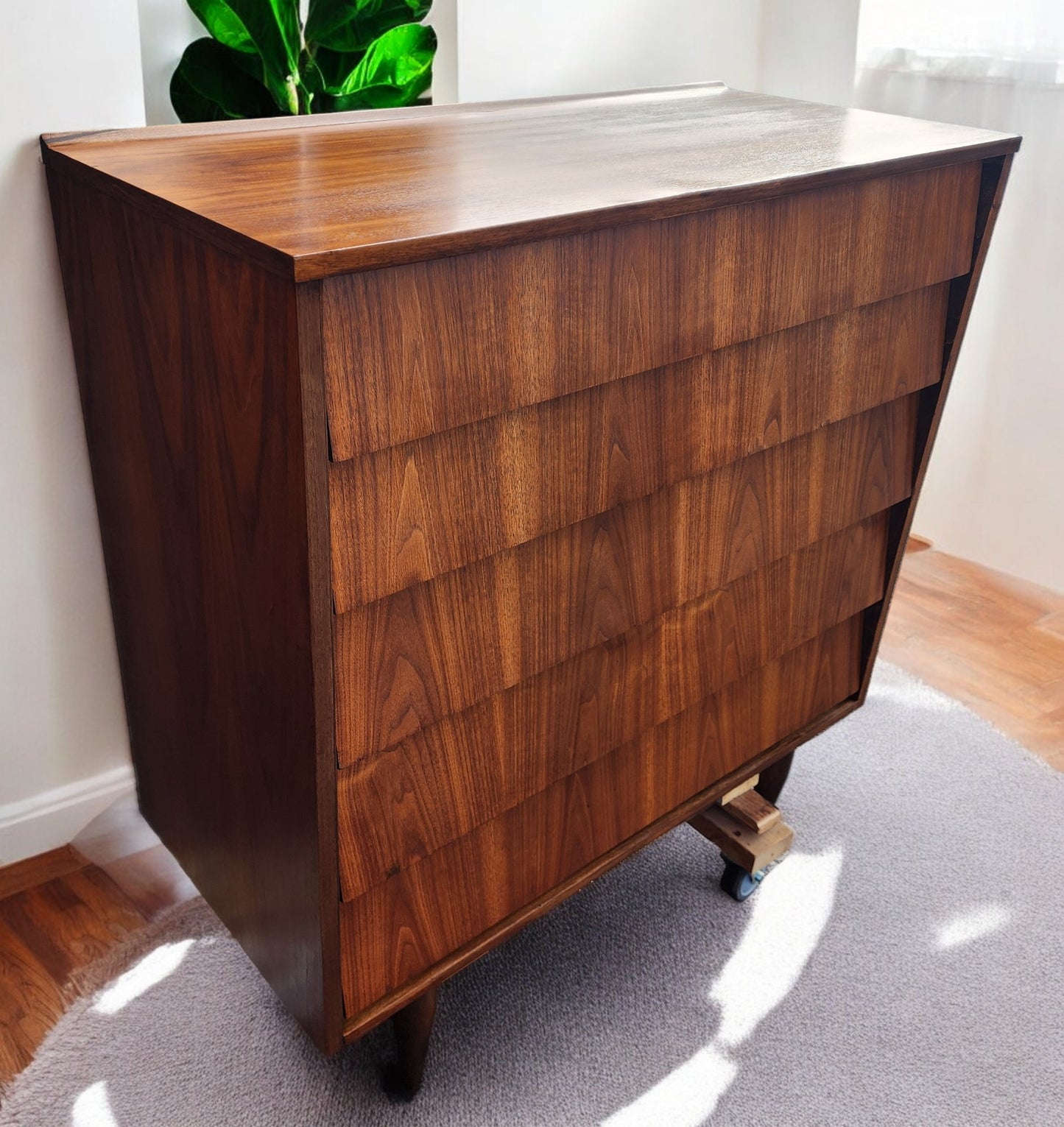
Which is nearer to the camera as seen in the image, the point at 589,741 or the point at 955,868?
the point at 589,741

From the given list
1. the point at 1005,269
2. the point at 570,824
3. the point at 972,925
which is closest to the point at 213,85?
the point at 570,824

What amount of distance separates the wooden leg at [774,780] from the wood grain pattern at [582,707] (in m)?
0.24

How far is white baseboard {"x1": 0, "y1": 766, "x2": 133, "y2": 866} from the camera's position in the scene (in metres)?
1.41

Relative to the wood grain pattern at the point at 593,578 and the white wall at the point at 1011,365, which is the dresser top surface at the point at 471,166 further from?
the white wall at the point at 1011,365

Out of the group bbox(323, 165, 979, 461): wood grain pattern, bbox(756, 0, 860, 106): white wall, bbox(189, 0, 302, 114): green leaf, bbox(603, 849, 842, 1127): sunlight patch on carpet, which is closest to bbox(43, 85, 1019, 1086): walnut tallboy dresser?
bbox(323, 165, 979, 461): wood grain pattern

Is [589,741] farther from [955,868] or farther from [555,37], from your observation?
[555,37]

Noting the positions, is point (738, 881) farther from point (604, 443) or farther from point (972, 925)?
point (604, 443)

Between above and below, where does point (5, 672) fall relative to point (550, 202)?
below

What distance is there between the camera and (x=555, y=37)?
179 cm

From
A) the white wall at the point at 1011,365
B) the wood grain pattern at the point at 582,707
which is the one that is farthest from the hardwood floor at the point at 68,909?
the white wall at the point at 1011,365

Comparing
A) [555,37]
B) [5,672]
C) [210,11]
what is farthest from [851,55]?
[5,672]

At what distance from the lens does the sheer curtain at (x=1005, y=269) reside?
1.96m

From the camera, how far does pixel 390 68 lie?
5.34 ft

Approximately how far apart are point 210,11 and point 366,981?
122 cm
